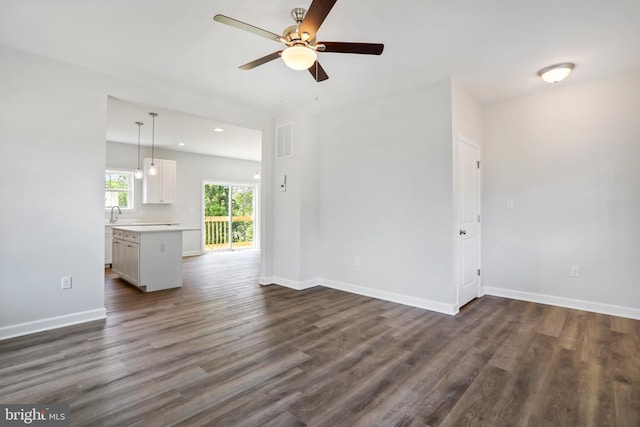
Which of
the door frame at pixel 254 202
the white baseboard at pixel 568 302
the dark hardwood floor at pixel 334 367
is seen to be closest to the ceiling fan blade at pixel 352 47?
the dark hardwood floor at pixel 334 367

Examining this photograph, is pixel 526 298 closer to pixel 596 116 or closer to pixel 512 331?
pixel 512 331

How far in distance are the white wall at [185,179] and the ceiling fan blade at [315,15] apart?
22.0 ft

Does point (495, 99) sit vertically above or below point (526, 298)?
above

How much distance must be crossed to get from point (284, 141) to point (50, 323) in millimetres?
3537

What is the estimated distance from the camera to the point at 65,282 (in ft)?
10.2

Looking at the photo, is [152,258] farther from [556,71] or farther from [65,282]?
[556,71]

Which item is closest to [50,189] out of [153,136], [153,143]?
[153,136]

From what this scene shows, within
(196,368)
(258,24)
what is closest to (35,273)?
(196,368)

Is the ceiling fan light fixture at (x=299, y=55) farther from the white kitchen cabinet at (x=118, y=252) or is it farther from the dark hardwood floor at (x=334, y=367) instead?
the white kitchen cabinet at (x=118, y=252)

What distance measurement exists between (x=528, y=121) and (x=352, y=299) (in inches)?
128

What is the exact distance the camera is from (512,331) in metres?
2.97

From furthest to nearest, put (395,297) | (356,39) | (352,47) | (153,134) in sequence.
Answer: (153,134)
(395,297)
(356,39)
(352,47)

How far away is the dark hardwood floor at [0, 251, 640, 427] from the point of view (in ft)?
5.80

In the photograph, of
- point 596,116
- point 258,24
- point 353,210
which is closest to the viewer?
point 258,24
